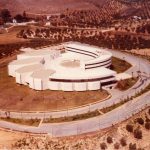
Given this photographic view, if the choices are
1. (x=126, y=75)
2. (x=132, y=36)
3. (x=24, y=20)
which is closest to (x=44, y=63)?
(x=126, y=75)

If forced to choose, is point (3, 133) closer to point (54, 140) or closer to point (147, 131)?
point (54, 140)

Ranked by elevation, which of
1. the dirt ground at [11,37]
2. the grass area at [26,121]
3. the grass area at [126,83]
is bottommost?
the grass area at [26,121]

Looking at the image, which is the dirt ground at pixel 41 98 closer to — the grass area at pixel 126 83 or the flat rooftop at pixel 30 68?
the grass area at pixel 126 83

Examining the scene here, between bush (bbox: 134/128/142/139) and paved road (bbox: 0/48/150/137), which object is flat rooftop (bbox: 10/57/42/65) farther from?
bush (bbox: 134/128/142/139)

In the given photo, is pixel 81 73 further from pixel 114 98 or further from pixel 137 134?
pixel 137 134

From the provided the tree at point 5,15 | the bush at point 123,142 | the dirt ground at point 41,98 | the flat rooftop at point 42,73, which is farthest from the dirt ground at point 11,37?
the bush at point 123,142

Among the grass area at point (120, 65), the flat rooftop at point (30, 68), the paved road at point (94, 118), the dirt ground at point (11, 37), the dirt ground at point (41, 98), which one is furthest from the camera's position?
the dirt ground at point (11, 37)
